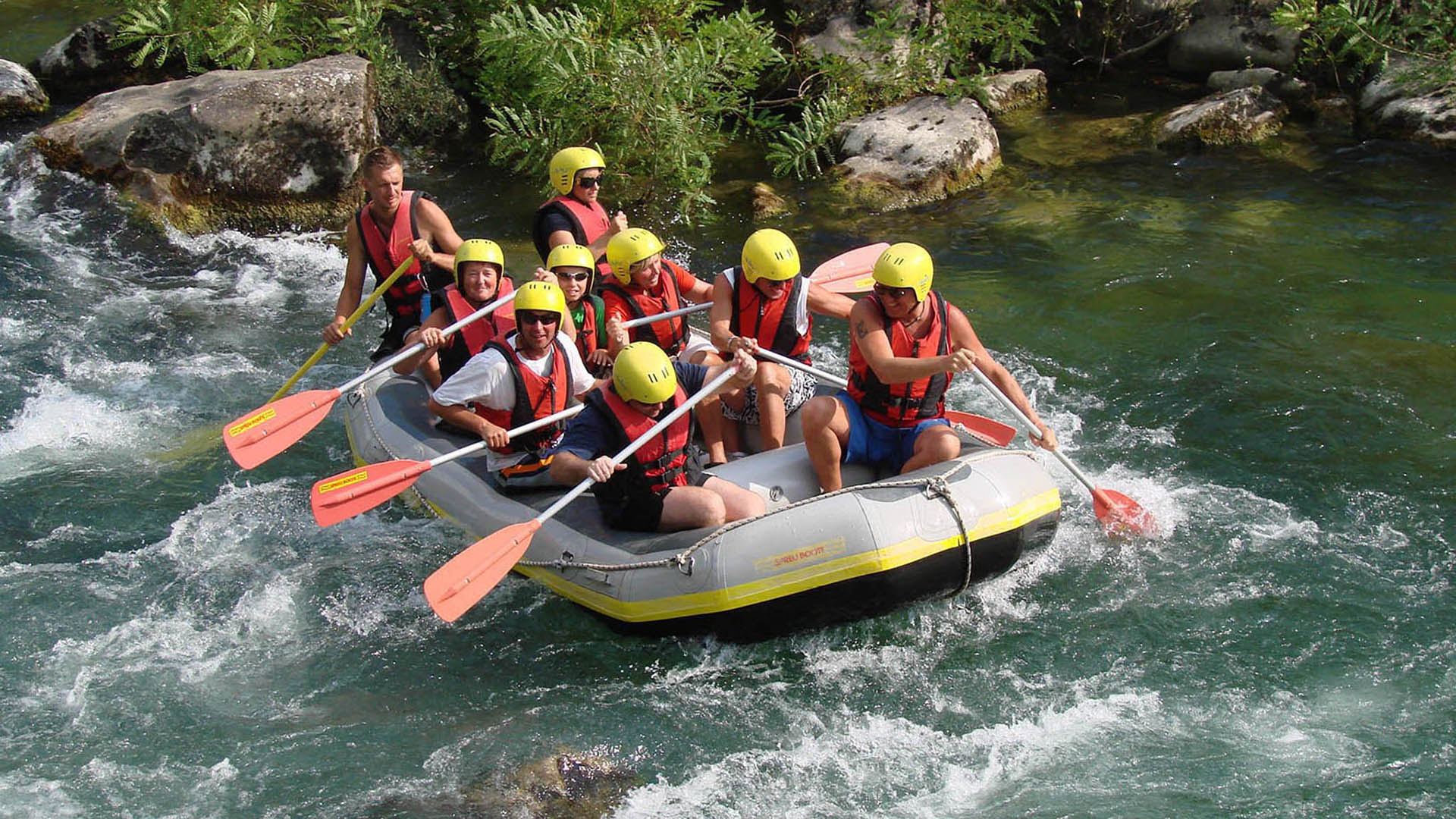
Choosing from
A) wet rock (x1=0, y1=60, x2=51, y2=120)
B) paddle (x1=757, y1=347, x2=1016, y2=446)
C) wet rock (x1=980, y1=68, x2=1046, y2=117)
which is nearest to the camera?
paddle (x1=757, y1=347, x2=1016, y2=446)

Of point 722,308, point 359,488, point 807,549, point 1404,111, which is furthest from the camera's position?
point 1404,111

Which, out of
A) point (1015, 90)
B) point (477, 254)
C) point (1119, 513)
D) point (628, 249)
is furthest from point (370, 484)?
point (1015, 90)

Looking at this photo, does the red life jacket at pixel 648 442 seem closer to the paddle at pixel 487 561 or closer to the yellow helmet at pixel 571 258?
the paddle at pixel 487 561

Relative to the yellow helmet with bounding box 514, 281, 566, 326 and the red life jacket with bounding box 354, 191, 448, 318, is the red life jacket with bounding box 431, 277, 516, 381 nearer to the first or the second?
the red life jacket with bounding box 354, 191, 448, 318

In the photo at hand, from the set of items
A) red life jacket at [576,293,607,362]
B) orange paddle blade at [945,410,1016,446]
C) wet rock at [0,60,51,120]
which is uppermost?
wet rock at [0,60,51,120]

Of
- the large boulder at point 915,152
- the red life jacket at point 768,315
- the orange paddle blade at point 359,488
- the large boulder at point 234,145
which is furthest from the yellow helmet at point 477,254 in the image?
the large boulder at point 915,152

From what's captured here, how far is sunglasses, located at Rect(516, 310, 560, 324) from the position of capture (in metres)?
5.65

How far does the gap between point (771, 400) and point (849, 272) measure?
4.82 feet

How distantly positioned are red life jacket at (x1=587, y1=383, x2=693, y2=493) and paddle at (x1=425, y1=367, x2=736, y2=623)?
0.13ft

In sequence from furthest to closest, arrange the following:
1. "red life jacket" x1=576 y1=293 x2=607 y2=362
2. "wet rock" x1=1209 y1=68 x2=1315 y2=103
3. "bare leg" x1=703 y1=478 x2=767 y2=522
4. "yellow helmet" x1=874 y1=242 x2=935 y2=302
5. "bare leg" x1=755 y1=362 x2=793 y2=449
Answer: "wet rock" x1=1209 y1=68 x2=1315 y2=103
"red life jacket" x1=576 y1=293 x2=607 y2=362
"bare leg" x1=755 y1=362 x2=793 y2=449
"bare leg" x1=703 y1=478 x2=767 y2=522
"yellow helmet" x1=874 y1=242 x2=935 y2=302

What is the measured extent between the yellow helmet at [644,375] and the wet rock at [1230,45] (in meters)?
8.58

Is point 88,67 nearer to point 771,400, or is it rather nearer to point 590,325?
point 590,325

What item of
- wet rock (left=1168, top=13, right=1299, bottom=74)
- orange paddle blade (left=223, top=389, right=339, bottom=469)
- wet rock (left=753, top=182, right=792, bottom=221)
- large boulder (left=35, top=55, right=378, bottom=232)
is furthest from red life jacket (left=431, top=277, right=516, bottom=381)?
wet rock (left=1168, top=13, right=1299, bottom=74)

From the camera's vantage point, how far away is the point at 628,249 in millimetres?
6469
